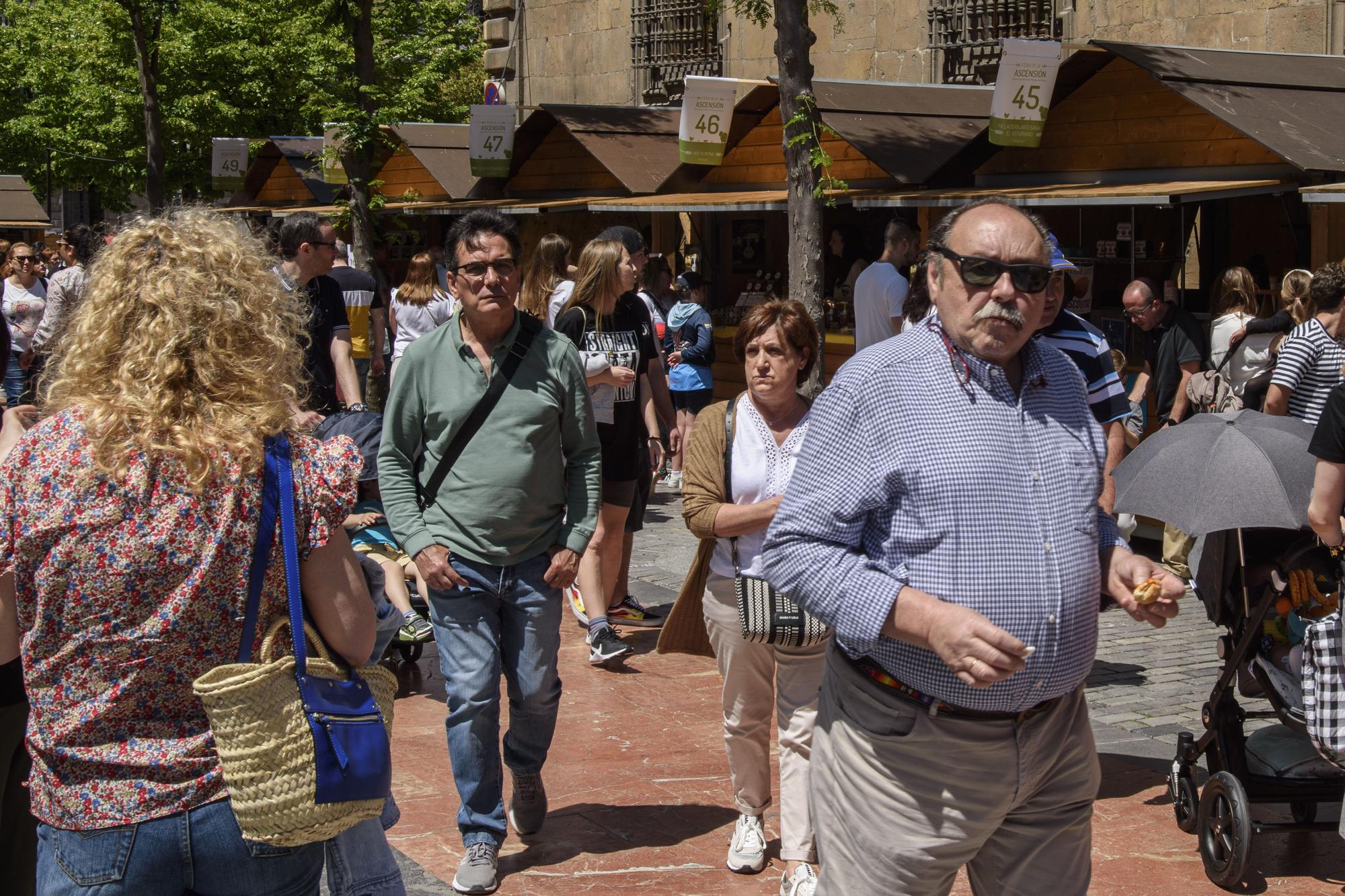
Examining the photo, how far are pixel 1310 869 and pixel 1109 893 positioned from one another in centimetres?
73

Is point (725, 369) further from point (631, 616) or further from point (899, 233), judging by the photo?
point (631, 616)

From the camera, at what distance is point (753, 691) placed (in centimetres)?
477

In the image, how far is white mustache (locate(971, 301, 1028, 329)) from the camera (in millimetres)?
2963

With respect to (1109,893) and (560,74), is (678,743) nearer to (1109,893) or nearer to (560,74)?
(1109,893)

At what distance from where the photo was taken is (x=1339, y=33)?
14.8 meters

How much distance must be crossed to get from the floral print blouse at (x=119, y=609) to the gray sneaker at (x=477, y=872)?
7.23 feet

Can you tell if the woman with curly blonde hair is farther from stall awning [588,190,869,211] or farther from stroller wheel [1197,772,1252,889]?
stall awning [588,190,869,211]

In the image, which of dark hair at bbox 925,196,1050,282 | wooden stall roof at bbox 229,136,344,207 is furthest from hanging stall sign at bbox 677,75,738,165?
dark hair at bbox 925,196,1050,282

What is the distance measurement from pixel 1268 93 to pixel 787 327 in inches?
306

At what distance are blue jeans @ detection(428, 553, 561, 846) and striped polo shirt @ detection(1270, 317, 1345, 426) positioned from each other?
12.6 feet

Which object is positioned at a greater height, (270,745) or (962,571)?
(962,571)

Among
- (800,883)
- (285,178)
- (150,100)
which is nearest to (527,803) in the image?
(800,883)

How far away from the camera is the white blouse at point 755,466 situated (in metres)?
4.63

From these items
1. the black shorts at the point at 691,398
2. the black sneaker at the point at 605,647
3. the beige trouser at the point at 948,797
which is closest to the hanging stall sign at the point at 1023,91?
the black shorts at the point at 691,398
